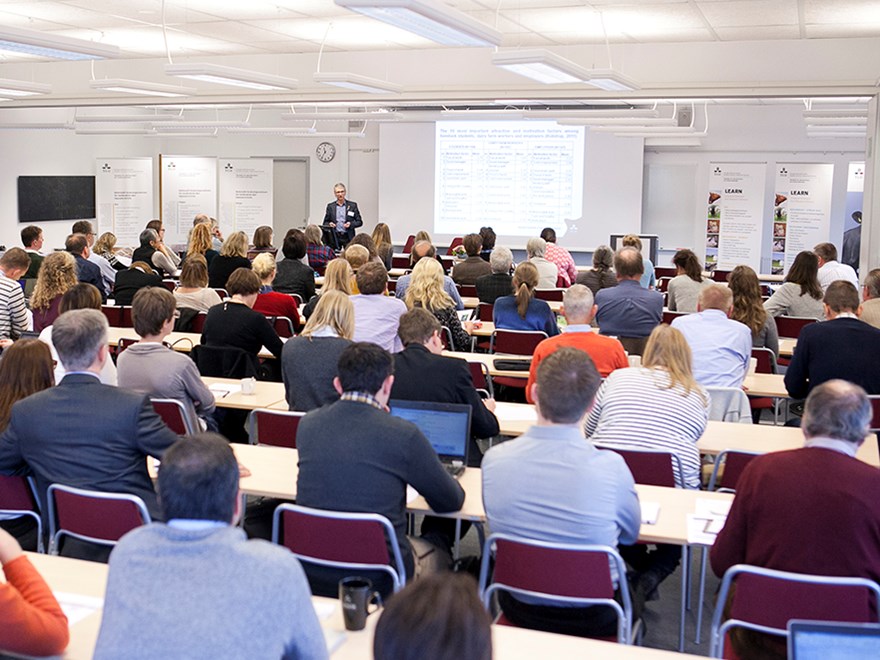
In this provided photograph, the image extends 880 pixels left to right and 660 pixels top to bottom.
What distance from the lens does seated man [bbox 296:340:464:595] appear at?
127 inches

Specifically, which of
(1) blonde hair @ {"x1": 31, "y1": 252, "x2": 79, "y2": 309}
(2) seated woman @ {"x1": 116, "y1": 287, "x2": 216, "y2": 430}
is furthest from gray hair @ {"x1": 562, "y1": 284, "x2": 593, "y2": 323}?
(1) blonde hair @ {"x1": 31, "y1": 252, "x2": 79, "y2": 309}

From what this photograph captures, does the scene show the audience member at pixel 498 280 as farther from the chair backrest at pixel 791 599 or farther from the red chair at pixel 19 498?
the chair backrest at pixel 791 599

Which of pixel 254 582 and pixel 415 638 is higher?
pixel 415 638

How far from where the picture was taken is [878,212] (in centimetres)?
911

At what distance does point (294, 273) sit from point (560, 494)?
6.57m

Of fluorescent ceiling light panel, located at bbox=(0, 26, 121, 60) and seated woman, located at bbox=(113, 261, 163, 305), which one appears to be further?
seated woman, located at bbox=(113, 261, 163, 305)

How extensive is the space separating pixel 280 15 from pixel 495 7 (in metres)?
1.96

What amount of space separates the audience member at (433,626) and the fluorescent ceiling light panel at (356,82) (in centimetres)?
781

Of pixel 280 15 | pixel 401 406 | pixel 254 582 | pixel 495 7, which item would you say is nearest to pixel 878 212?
pixel 495 7

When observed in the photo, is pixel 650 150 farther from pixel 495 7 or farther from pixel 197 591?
pixel 197 591

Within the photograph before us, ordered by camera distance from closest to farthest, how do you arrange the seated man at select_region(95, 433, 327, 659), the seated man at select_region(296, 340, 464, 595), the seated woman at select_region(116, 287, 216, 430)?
the seated man at select_region(95, 433, 327, 659)
the seated man at select_region(296, 340, 464, 595)
the seated woman at select_region(116, 287, 216, 430)

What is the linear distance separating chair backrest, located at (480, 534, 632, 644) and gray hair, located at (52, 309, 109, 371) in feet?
5.40

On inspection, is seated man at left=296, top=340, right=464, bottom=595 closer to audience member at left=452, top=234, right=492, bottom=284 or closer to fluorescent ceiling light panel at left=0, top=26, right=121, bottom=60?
fluorescent ceiling light panel at left=0, top=26, right=121, bottom=60

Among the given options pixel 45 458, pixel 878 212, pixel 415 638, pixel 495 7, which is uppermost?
pixel 495 7
